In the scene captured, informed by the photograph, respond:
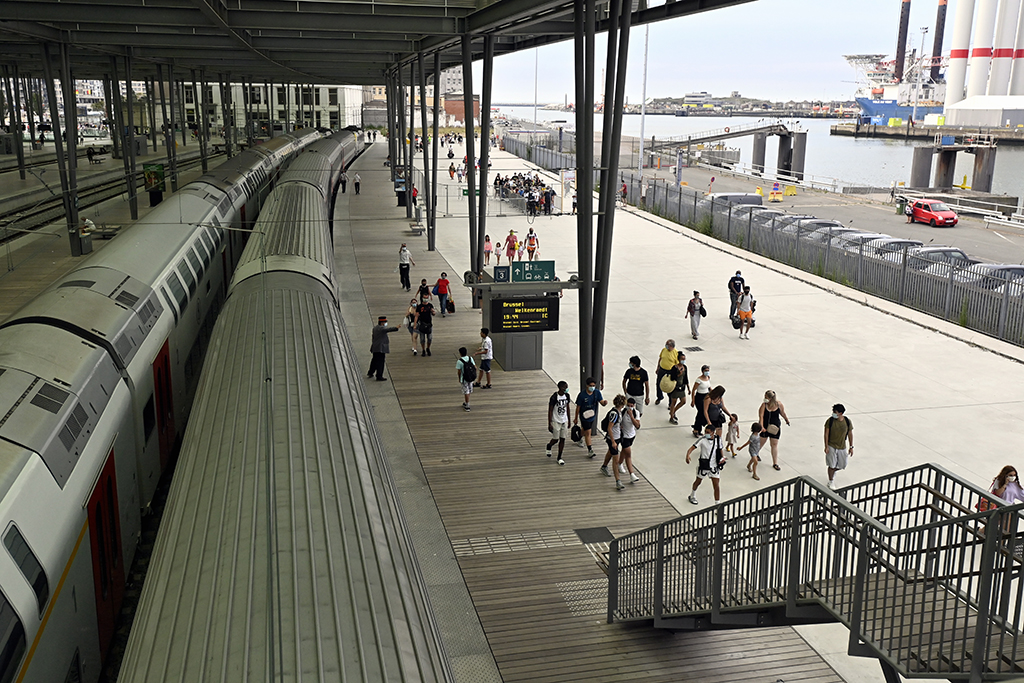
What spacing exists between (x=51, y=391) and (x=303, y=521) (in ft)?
10.8

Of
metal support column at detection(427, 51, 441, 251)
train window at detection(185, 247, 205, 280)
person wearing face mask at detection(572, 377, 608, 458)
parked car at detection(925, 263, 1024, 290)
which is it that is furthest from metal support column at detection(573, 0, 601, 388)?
metal support column at detection(427, 51, 441, 251)

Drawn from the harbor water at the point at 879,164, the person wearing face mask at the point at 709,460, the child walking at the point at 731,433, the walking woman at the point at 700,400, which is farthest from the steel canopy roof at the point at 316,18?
the harbor water at the point at 879,164

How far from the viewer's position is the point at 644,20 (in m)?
16.0

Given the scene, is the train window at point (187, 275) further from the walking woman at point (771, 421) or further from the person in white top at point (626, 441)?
the walking woman at point (771, 421)

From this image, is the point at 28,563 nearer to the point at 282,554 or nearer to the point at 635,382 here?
the point at 282,554

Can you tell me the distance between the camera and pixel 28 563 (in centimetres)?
570

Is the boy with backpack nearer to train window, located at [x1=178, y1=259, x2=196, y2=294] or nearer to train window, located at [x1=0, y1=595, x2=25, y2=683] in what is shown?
train window, located at [x1=178, y1=259, x2=196, y2=294]

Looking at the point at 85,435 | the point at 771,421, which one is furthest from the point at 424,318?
the point at 85,435

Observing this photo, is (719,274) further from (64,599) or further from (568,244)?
(64,599)

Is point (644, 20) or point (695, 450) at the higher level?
point (644, 20)

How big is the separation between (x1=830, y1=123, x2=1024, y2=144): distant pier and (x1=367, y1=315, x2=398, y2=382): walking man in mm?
80743

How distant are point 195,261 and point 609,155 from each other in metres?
7.52

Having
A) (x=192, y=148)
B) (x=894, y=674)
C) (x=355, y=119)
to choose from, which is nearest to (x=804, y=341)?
(x=894, y=674)

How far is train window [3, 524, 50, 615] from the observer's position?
5.51 m
